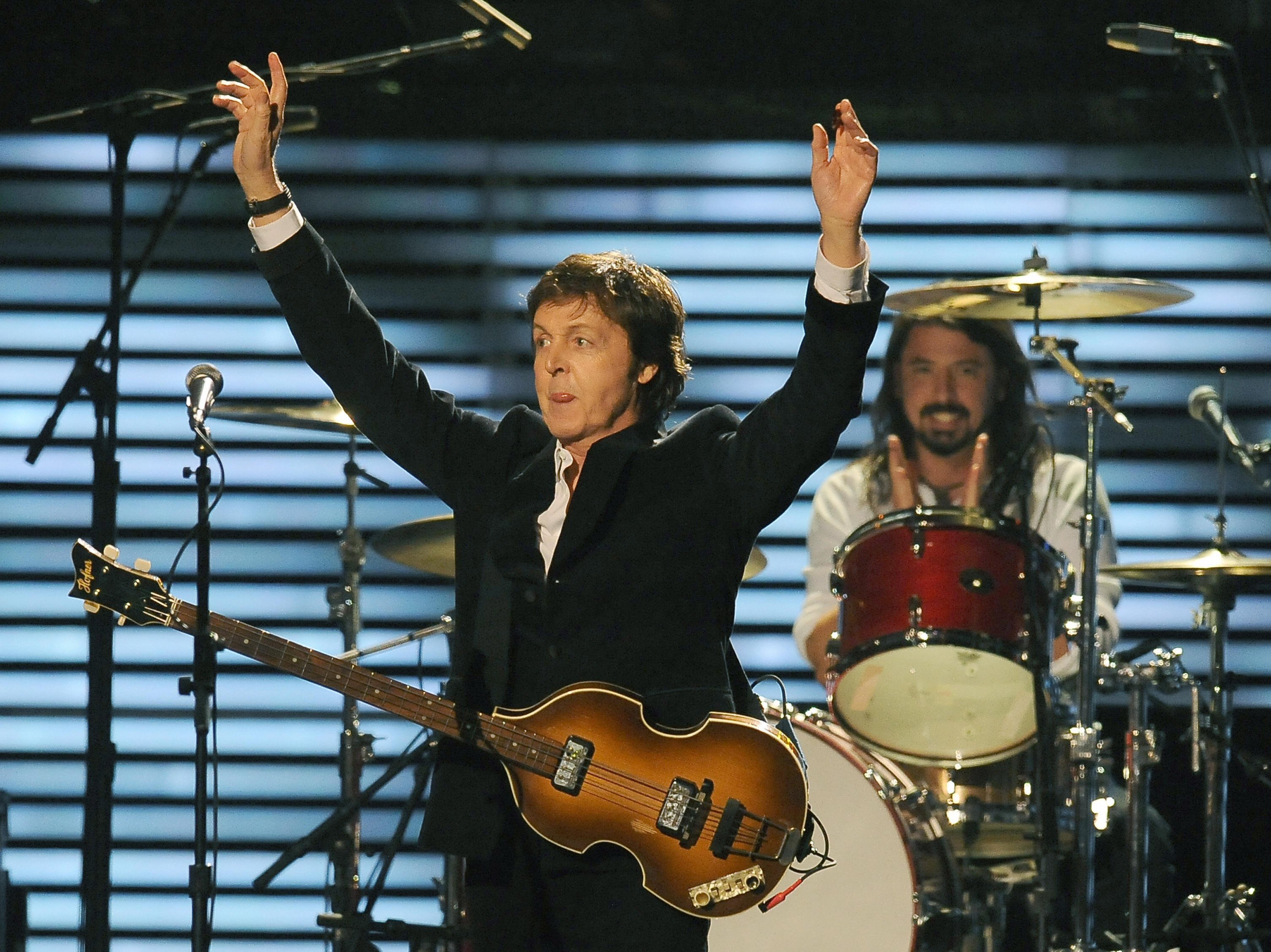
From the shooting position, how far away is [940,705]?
4719 millimetres

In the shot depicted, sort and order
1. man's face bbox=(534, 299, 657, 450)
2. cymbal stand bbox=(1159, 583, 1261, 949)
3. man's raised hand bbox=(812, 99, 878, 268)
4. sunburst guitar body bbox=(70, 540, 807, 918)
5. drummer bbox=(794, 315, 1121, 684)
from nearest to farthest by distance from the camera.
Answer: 1. man's raised hand bbox=(812, 99, 878, 268)
2. sunburst guitar body bbox=(70, 540, 807, 918)
3. man's face bbox=(534, 299, 657, 450)
4. cymbal stand bbox=(1159, 583, 1261, 949)
5. drummer bbox=(794, 315, 1121, 684)

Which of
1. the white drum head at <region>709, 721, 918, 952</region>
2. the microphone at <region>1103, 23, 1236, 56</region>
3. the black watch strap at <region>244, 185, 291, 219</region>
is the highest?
the microphone at <region>1103, 23, 1236, 56</region>

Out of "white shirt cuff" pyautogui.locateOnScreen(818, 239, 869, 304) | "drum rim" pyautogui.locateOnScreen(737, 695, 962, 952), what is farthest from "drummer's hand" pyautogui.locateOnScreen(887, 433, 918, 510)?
"white shirt cuff" pyautogui.locateOnScreen(818, 239, 869, 304)

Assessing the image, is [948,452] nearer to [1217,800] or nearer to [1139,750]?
[1139,750]

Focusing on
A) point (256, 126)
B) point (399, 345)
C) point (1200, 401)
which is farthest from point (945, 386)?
point (256, 126)

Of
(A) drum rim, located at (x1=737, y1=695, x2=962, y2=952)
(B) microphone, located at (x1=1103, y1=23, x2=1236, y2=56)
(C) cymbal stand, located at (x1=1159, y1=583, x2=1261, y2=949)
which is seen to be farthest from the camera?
(C) cymbal stand, located at (x1=1159, y1=583, x2=1261, y2=949)

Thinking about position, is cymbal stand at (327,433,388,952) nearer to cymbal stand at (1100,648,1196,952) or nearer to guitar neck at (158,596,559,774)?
guitar neck at (158,596,559,774)

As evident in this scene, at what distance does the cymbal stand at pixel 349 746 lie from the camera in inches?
198

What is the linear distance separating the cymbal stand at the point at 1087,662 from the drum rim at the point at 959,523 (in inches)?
5.9

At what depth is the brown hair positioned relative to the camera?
9.51 ft

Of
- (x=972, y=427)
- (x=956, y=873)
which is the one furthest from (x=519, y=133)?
(x=956, y=873)

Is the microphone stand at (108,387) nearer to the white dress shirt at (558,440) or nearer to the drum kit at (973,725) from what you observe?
the drum kit at (973,725)

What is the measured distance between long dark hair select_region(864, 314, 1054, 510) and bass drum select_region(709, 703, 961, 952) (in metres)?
1.35

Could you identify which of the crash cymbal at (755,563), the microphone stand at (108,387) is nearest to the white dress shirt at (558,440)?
the crash cymbal at (755,563)
